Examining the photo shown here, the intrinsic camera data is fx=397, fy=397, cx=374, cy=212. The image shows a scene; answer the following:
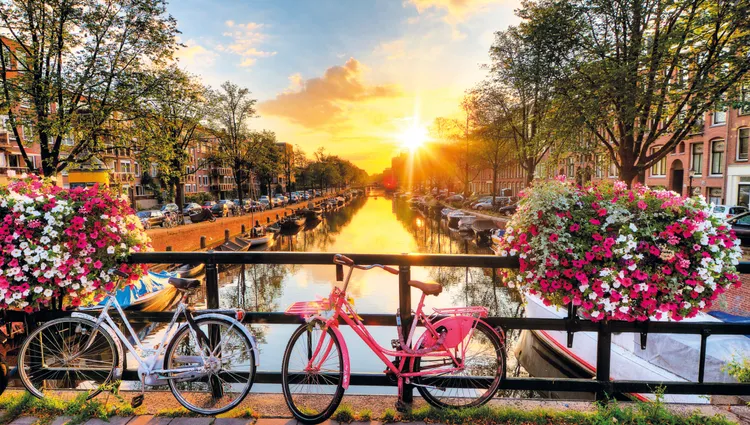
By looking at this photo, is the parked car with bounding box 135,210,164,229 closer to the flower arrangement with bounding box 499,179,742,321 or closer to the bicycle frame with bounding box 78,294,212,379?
the bicycle frame with bounding box 78,294,212,379

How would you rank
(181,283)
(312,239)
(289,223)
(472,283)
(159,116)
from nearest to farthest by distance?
(181,283) → (159,116) → (472,283) → (312,239) → (289,223)

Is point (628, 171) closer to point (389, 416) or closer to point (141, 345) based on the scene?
point (389, 416)

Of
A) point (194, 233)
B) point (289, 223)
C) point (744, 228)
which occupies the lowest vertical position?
point (289, 223)

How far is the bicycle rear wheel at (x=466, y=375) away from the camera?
2957mm

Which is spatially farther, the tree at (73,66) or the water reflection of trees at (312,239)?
the water reflection of trees at (312,239)

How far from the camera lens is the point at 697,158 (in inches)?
1218

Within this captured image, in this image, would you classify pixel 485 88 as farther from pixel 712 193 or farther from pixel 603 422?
pixel 603 422

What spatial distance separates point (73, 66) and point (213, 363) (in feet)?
57.0

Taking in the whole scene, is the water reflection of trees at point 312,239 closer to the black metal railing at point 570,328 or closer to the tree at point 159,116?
the tree at point 159,116

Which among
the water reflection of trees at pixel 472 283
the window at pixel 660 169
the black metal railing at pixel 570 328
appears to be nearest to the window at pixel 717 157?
the window at pixel 660 169

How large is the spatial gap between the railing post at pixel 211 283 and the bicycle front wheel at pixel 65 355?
29.7 inches

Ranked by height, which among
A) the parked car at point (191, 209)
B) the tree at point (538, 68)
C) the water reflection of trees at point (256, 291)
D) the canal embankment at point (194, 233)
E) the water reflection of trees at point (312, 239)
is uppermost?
the tree at point (538, 68)

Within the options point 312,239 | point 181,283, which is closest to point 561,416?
point 181,283

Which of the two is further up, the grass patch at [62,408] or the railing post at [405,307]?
the railing post at [405,307]
